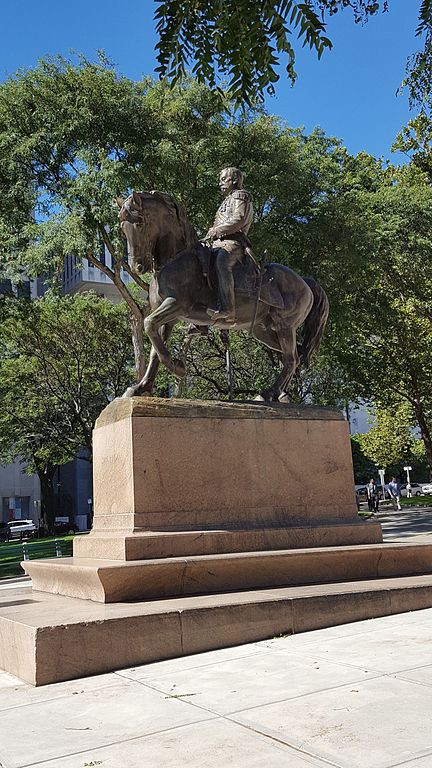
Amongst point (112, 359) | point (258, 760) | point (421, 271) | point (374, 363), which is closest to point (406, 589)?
point (258, 760)

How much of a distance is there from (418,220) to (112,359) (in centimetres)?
1422

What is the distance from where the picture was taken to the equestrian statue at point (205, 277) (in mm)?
9711

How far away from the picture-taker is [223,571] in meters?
8.14

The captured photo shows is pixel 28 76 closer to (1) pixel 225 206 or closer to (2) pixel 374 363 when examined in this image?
(1) pixel 225 206

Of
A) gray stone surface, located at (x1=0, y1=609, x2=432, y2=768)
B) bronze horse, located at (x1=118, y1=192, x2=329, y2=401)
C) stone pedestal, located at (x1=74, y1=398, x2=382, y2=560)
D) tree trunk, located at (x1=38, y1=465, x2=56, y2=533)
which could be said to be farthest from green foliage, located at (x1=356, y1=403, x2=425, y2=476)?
gray stone surface, located at (x1=0, y1=609, x2=432, y2=768)

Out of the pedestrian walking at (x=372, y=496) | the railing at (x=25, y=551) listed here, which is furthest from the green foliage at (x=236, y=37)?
the pedestrian walking at (x=372, y=496)

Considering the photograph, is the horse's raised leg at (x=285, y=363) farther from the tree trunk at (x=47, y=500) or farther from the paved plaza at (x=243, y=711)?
the tree trunk at (x=47, y=500)

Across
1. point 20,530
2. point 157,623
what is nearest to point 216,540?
point 157,623

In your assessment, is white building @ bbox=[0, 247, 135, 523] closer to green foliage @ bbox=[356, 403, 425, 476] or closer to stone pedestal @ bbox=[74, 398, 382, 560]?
green foliage @ bbox=[356, 403, 425, 476]

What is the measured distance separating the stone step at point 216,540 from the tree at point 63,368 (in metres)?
21.7

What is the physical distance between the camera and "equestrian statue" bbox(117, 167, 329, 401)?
971 cm

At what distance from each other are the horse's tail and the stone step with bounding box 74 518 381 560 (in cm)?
287

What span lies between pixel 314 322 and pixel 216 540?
4348mm

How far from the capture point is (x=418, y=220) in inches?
1052
